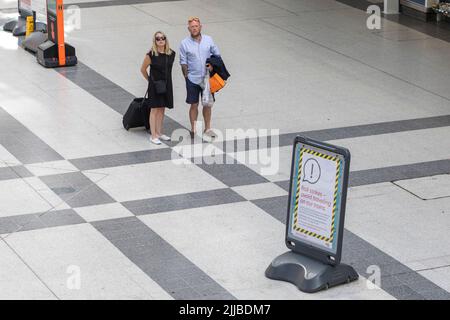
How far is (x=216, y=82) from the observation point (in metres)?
14.7

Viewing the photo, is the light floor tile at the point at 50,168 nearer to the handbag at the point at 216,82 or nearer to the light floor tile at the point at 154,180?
the light floor tile at the point at 154,180

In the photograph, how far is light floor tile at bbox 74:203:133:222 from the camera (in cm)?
1222

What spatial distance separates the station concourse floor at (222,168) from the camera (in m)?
10.8

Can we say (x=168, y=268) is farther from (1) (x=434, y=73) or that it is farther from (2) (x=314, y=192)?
(1) (x=434, y=73)

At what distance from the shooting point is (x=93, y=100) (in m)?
16.9

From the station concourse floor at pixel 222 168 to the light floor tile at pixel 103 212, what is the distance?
0.01 m

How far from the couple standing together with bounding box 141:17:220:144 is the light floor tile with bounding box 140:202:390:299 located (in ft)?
8.72

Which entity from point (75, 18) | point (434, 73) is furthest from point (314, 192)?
point (75, 18)

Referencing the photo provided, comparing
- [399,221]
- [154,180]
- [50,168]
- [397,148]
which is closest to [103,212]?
[154,180]

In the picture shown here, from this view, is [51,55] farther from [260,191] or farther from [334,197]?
[334,197]

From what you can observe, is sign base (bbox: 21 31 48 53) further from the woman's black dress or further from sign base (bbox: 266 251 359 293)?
sign base (bbox: 266 251 359 293)

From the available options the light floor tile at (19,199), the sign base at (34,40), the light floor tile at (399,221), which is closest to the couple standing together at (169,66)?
the light floor tile at (19,199)

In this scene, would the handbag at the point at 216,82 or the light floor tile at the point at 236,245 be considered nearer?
the light floor tile at the point at 236,245

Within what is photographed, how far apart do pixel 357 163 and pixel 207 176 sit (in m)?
2.05
